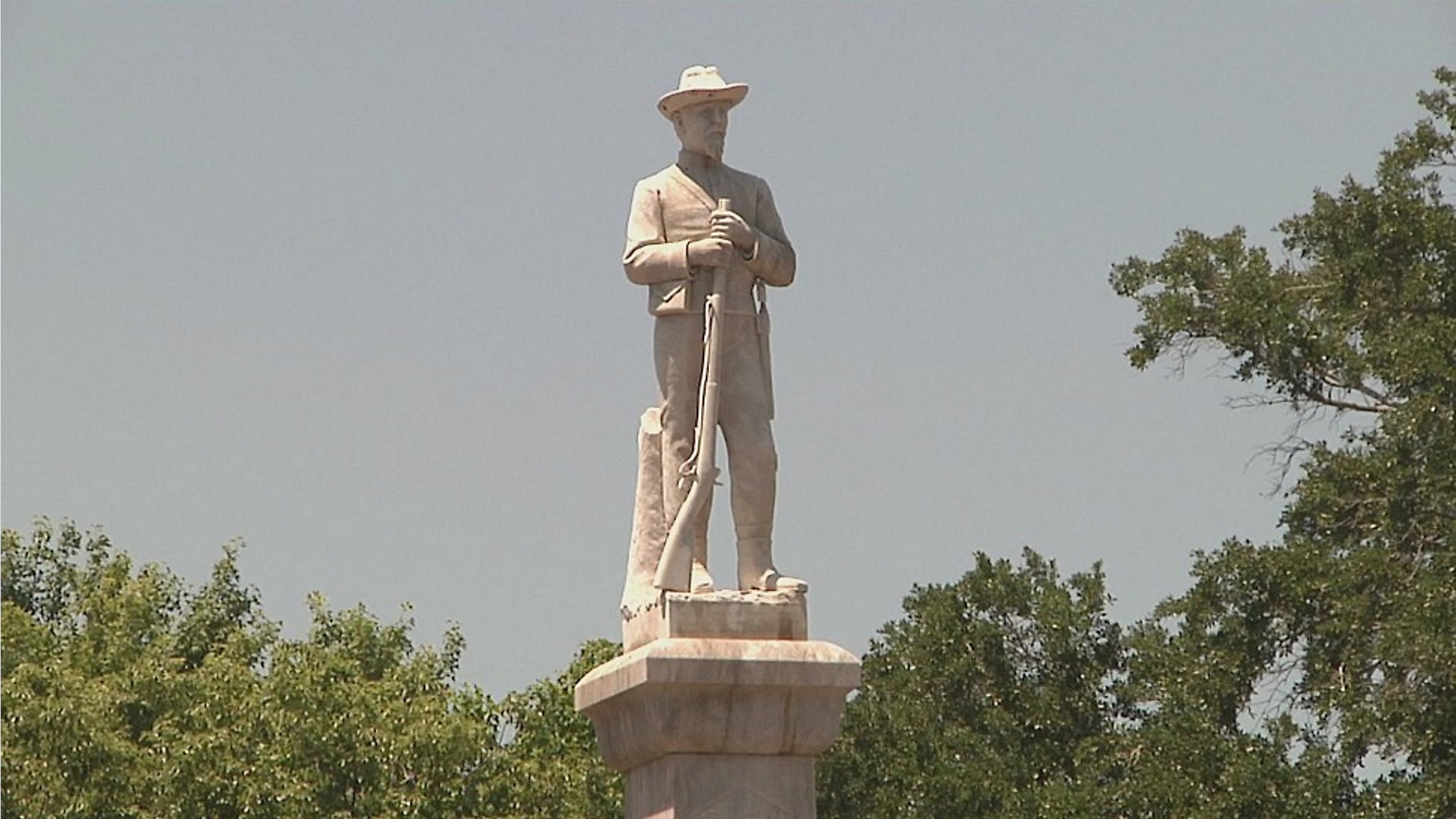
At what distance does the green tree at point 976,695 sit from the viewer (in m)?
36.9

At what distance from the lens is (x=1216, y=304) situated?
33938mm

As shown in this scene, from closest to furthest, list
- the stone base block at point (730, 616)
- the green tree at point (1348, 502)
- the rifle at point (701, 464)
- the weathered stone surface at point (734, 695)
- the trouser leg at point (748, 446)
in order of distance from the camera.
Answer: the weathered stone surface at point (734, 695)
the stone base block at point (730, 616)
the rifle at point (701, 464)
the trouser leg at point (748, 446)
the green tree at point (1348, 502)

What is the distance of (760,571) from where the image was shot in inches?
654

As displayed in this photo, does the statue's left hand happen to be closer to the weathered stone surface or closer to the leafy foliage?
the weathered stone surface

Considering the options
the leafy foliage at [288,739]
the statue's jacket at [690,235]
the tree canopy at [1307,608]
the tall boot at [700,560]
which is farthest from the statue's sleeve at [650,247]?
the leafy foliage at [288,739]

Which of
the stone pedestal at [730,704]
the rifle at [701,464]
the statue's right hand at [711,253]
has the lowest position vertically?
the stone pedestal at [730,704]

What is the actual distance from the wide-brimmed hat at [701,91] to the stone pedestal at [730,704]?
2571 mm

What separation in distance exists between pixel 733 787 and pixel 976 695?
2236cm

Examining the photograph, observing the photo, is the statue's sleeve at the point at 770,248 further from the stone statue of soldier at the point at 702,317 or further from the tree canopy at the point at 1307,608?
the tree canopy at the point at 1307,608

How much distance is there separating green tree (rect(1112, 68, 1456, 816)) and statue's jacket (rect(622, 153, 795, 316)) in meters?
14.1

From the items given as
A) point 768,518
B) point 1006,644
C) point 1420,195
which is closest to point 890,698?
point 1006,644

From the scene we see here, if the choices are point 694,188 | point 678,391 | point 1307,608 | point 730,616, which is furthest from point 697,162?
point 1307,608

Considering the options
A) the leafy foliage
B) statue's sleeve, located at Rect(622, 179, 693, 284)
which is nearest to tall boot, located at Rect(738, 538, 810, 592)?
statue's sleeve, located at Rect(622, 179, 693, 284)

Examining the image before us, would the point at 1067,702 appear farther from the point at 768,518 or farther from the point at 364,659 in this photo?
the point at 768,518
